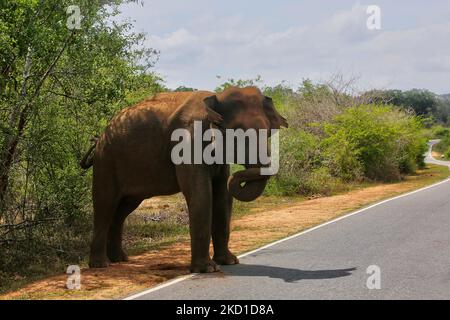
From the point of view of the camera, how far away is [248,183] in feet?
28.0

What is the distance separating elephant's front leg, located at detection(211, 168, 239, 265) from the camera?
962 centimetres

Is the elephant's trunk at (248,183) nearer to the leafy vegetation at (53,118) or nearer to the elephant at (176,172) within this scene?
the elephant at (176,172)

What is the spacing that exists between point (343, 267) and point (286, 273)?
103cm

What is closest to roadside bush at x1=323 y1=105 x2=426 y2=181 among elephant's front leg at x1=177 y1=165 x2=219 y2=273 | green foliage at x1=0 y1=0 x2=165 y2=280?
green foliage at x1=0 y1=0 x2=165 y2=280

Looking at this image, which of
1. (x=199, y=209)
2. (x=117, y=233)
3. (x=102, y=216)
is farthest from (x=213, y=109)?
(x=117, y=233)

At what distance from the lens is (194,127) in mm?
9016

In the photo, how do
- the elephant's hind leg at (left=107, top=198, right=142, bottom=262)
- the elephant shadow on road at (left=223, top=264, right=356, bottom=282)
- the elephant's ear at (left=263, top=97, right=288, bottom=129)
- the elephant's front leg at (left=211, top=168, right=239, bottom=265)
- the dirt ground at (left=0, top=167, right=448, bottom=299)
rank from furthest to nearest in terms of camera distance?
the elephant's hind leg at (left=107, top=198, right=142, bottom=262)
the elephant's front leg at (left=211, top=168, right=239, bottom=265)
the elephant's ear at (left=263, top=97, right=288, bottom=129)
the elephant shadow on road at (left=223, top=264, right=356, bottom=282)
the dirt ground at (left=0, top=167, right=448, bottom=299)

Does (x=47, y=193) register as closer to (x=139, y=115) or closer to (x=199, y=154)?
(x=139, y=115)

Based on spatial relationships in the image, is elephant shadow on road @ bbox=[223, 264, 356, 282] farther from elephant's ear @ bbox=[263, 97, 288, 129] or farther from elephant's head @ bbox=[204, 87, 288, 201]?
elephant's ear @ bbox=[263, 97, 288, 129]

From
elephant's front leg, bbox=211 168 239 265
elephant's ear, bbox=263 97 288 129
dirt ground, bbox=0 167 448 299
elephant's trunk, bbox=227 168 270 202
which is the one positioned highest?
elephant's ear, bbox=263 97 288 129

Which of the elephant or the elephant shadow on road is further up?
the elephant

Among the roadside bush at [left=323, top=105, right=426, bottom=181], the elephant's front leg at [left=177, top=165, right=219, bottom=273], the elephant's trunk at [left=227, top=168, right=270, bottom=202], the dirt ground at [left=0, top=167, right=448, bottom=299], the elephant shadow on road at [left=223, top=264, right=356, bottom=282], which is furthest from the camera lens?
the roadside bush at [left=323, top=105, right=426, bottom=181]

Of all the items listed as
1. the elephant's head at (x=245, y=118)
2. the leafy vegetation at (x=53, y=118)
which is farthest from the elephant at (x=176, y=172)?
the leafy vegetation at (x=53, y=118)
